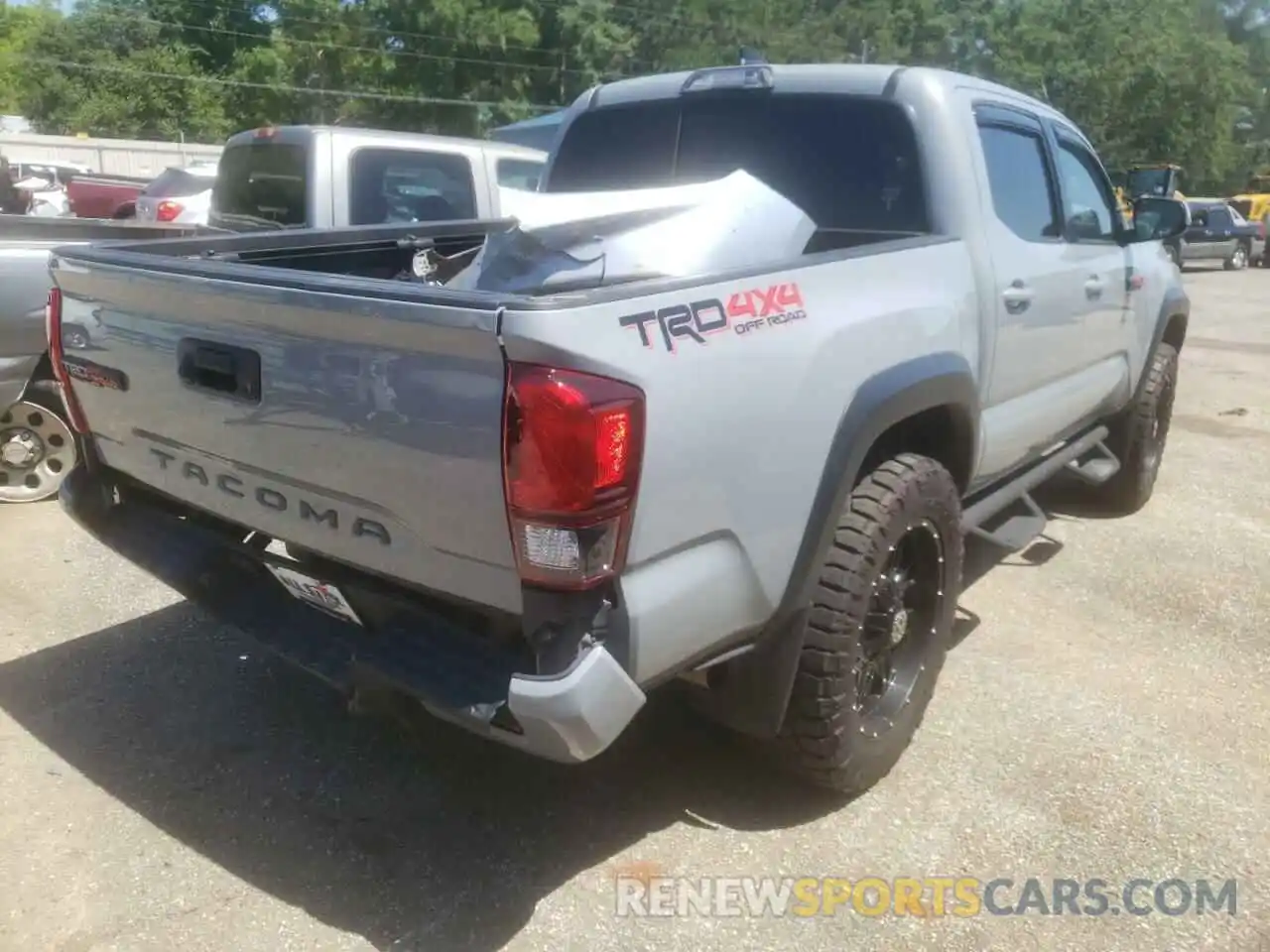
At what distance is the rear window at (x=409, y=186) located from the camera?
759 centimetres

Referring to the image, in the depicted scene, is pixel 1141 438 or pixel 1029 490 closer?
pixel 1029 490

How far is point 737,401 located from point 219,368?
1.25 metres

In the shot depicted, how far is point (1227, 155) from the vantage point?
43719 mm

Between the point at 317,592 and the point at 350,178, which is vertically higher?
the point at 350,178

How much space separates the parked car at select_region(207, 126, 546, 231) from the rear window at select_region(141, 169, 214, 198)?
467 centimetres

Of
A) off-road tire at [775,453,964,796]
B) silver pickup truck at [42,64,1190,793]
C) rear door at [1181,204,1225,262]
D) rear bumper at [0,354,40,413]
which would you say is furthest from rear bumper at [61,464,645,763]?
rear door at [1181,204,1225,262]

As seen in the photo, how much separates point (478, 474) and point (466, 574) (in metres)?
0.25

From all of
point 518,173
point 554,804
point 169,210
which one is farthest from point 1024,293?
point 169,210

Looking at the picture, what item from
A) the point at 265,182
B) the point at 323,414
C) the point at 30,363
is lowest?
the point at 30,363

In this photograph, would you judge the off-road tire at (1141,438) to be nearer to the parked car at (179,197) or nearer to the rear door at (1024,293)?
the rear door at (1024,293)

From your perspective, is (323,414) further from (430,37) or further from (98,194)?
(430,37)

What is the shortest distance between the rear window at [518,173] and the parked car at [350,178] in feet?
0.05

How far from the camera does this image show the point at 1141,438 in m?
5.91

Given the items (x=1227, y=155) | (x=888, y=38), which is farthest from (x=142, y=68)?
(x=1227, y=155)
